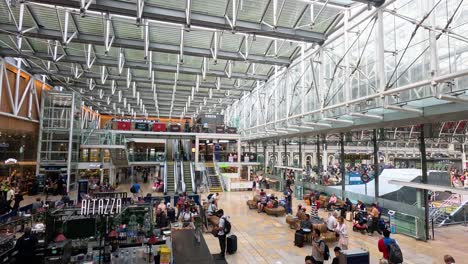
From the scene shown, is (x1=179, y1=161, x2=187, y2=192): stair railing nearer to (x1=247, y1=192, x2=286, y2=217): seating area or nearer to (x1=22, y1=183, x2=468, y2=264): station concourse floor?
(x1=247, y1=192, x2=286, y2=217): seating area

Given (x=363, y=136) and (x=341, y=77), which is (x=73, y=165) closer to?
(x=341, y=77)

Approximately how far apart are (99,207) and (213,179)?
55.4ft

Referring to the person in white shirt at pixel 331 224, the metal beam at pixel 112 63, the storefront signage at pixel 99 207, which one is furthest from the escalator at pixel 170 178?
the person in white shirt at pixel 331 224

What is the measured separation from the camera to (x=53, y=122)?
73.6ft

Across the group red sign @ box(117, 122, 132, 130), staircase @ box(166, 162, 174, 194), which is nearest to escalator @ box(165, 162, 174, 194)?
staircase @ box(166, 162, 174, 194)

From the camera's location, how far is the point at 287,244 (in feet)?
33.5

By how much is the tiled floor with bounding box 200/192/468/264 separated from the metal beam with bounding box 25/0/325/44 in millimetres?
8998

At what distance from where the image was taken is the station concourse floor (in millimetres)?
8922

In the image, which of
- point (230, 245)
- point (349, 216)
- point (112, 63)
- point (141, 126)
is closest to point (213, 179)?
point (141, 126)

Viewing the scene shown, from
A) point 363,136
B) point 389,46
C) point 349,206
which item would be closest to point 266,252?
point 349,206

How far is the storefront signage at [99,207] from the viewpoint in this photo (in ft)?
25.9

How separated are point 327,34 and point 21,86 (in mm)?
20700

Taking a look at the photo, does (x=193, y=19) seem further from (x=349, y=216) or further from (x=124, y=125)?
(x=124, y=125)

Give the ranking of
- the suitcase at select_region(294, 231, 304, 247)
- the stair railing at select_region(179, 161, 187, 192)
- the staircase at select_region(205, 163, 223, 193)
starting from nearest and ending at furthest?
1. the suitcase at select_region(294, 231, 304, 247)
2. the stair railing at select_region(179, 161, 187, 192)
3. the staircase at select_region(205, 163, 223, 193)
